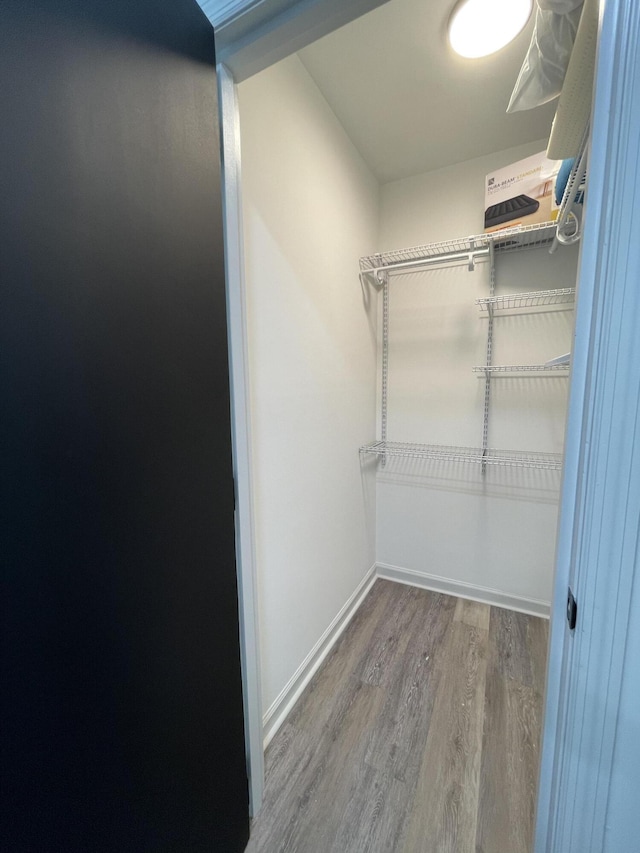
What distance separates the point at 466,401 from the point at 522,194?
3.61 ft

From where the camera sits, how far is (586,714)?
1.82 ft

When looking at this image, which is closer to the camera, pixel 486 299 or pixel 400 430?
pixel 486 299

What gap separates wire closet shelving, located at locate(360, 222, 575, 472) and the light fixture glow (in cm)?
68

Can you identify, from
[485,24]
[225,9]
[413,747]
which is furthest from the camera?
[413,747]

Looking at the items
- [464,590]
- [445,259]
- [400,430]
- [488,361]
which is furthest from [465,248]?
[464,590]

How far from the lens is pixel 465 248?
1894 millimetres

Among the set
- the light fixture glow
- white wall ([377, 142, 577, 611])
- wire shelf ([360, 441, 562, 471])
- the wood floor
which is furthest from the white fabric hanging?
the wood floor

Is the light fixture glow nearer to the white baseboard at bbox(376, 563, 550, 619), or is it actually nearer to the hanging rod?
the hanging rod

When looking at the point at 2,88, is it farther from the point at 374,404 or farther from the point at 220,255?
the point at 374,404

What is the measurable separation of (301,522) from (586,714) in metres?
1.11

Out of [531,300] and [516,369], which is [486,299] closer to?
[531,300]

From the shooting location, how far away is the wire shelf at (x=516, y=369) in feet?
6.05

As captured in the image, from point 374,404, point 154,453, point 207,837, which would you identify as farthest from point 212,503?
point 374,404

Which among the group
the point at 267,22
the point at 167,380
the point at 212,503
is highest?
the point at 267,22
